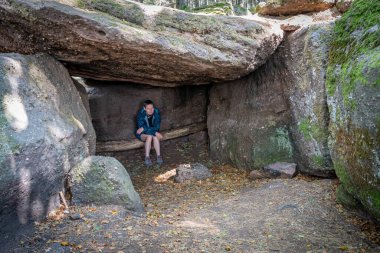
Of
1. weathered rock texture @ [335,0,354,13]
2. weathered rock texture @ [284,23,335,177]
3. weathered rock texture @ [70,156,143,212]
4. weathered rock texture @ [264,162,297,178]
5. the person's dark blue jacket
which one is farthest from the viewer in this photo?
the person's dark blue jacket

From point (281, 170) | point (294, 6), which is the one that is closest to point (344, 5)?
point (294, 6)

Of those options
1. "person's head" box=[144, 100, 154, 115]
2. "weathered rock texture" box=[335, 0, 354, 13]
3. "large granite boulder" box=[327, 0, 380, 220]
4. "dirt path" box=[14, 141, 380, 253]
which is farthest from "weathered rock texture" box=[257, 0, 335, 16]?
"dirt path" box=[14, 141, 380, 253]

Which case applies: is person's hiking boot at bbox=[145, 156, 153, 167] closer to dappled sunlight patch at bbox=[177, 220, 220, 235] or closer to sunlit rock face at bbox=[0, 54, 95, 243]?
sunlit rock face at bbox=[0, 54, 95, 243]

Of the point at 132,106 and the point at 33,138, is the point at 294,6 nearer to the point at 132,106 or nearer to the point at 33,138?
the point at 132,106

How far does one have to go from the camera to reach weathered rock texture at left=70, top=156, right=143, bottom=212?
5176 millimetres

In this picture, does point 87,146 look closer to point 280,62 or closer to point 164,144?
point 164,144

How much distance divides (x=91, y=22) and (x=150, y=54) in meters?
1.23

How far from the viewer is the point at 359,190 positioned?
4285 millimetres

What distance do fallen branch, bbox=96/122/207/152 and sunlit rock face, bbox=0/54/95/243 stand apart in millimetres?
2849

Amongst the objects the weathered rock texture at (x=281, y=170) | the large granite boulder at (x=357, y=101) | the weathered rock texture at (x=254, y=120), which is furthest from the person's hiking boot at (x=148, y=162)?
the large granite boulder at (x=357, y=101)

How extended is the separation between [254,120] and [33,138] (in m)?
4.94

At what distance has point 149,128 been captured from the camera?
349 inches

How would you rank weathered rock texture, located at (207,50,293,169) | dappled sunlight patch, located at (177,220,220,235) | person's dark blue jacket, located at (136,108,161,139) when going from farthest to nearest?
person's dark blue jacket, located at (136,108,161,139)
weathered rock texture, located at (207,50,293,169)
dappled sunlight patch, located at (177,220,220,235)

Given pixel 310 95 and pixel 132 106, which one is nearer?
pixel 310 95
